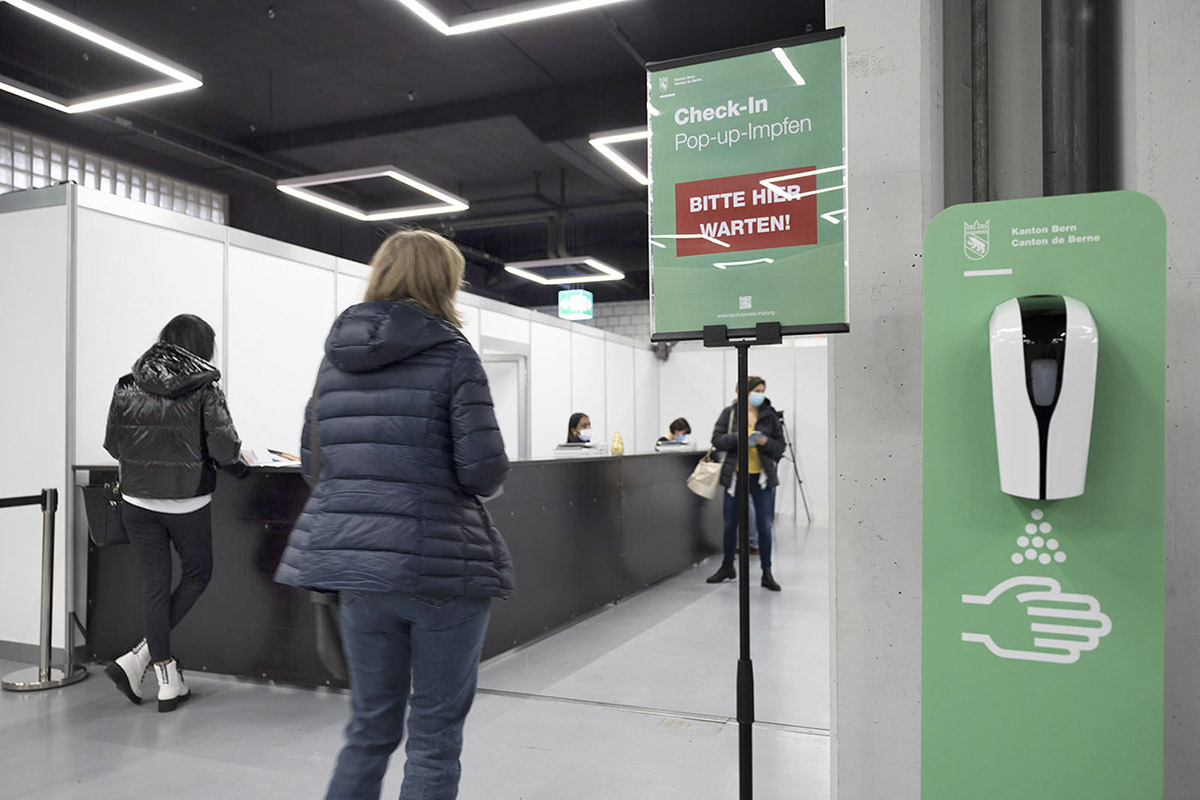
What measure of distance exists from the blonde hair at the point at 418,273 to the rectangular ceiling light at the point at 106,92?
4158mm

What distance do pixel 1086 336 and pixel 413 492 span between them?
1.30 meters

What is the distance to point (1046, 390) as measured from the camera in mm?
1480

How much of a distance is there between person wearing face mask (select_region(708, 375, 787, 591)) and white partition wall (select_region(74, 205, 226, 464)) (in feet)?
11.4

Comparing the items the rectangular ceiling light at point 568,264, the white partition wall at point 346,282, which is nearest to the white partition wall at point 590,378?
the rectangular ceiling light at point 568,264

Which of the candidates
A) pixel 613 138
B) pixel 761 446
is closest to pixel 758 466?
pixel 761 446

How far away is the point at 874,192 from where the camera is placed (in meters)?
2.07

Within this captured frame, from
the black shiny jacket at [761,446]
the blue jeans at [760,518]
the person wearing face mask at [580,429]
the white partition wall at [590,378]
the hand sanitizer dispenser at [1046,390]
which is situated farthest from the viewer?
the white partition wall at [590,378]

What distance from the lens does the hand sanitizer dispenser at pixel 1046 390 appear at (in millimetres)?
1469

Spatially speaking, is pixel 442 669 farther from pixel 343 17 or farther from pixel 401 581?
pixel 343 17

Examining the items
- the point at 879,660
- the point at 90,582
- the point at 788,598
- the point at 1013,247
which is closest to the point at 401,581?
the point at 879,660

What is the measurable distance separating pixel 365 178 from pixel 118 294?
398 cm

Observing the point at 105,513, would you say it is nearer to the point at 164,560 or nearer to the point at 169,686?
the point at 164,560

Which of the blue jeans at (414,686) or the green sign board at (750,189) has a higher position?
the green sign board at (750,189)

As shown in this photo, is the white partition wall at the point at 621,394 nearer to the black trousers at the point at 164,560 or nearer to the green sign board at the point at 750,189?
the black trousers at the point at 164,560
